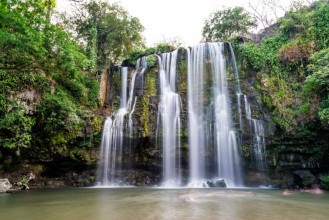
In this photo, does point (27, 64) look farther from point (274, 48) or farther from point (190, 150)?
point (274, 48)

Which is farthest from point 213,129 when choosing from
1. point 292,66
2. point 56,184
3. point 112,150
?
point 56,184

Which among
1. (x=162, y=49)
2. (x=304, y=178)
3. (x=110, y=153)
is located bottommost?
(x=304, y=178)

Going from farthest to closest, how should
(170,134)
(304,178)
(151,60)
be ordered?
(151,60), (170,134), (304,178)

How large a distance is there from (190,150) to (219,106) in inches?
129

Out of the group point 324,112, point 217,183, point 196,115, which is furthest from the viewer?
point 196,115

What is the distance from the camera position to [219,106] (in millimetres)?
13141

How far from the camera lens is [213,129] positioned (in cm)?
1239

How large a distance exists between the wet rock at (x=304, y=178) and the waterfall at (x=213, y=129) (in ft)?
9.12

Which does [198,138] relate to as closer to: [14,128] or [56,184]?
[56,184]

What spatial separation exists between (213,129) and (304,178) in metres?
4.96

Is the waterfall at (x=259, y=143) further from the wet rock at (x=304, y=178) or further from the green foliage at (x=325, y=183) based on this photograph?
the green foliage at (x=325, y=183)

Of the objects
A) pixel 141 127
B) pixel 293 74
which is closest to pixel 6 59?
pixel 141 127

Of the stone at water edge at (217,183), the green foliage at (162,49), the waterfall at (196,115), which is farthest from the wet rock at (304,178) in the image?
the green foliage at (162,49)

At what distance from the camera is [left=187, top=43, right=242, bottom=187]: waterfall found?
11.7 metres
